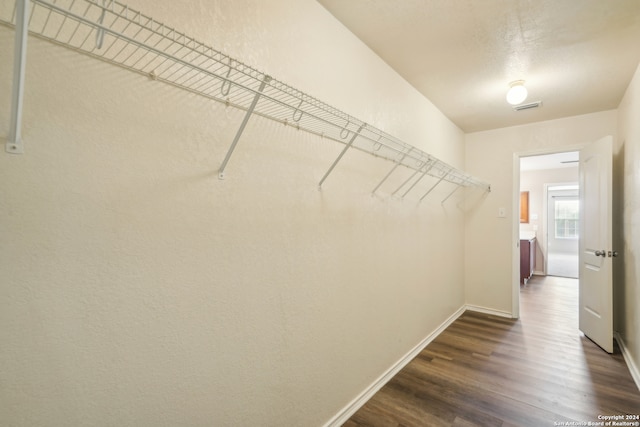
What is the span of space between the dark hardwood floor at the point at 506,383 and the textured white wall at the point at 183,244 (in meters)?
0.39

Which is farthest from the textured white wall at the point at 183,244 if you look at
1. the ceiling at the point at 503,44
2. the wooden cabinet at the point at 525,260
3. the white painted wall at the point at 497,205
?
the wooden cabinet at the point at 525,260

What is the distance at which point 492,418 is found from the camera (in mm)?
1781

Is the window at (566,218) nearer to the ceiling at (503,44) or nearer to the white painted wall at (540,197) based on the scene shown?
the white painted wall at (540,197)

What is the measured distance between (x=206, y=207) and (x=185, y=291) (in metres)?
0.31

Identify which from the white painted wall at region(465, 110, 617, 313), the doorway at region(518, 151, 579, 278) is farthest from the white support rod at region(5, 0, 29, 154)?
the doorway at region(518, 151, 579, 278)

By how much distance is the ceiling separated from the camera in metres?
1.64

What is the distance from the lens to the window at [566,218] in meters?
8.62

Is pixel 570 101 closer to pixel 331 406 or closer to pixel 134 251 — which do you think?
pixel 331 406

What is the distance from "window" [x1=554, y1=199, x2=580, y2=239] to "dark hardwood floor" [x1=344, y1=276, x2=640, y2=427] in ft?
23.6

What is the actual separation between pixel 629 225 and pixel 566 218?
7.98 metres

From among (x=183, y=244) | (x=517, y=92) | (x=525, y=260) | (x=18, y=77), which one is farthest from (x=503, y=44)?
(x=525, y=260)

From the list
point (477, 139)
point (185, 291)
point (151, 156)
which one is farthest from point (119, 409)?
point (477, 139)

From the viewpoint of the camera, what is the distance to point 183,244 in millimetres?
1011

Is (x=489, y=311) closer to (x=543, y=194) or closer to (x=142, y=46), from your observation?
(x=543, y=194)
